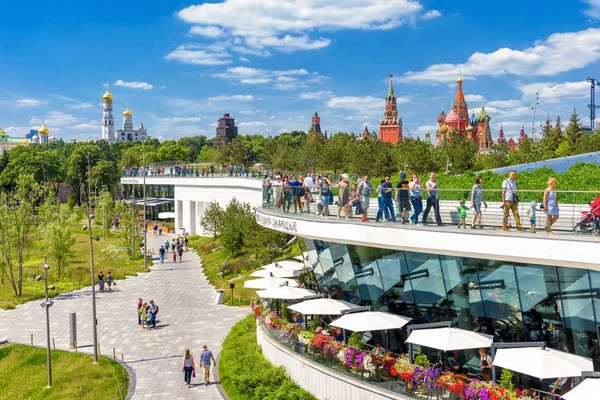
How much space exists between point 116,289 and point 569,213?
1312 inches

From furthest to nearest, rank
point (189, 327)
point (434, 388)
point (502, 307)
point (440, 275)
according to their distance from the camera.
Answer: point (189, 327) < point (440, 275) < point (502, 307) < point (434, 388)

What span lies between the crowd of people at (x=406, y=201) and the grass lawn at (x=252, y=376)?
606 cm

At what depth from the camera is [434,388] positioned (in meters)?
16.4

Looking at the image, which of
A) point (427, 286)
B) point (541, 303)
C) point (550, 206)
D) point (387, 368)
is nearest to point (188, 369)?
point (387, 368)

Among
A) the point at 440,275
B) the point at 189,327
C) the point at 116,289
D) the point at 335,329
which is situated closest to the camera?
the point at 440,275

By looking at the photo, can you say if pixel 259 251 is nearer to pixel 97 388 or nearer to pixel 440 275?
pixel 97 388

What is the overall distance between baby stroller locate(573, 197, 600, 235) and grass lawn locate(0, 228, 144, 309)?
3366cm

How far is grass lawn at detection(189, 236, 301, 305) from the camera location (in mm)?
37219

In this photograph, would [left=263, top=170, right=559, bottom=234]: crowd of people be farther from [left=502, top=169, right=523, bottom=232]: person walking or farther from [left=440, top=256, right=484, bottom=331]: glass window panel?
[left=440, top=256, right=484, bottom=331]: glass window panel

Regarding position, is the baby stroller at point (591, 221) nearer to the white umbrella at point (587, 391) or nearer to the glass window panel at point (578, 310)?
the glass window panel at point (578, 310)

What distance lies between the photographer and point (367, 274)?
2181 cm

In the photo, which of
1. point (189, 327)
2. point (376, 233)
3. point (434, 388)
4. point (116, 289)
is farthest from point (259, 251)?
point (434, 388)

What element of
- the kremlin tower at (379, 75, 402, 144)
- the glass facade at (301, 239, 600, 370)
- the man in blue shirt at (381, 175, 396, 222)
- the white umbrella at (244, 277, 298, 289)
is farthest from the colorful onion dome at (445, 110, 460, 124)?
the man in blue shirt at (381, 175, 396, 222)

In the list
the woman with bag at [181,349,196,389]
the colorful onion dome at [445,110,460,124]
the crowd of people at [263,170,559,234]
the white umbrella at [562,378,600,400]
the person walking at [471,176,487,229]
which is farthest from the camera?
the colorful onion dome at [445,110,460,124]
